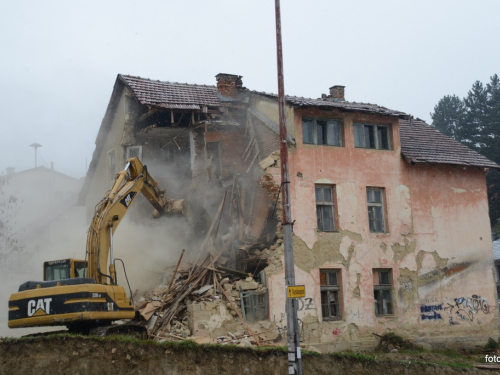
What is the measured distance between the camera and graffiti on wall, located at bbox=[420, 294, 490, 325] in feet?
68.7

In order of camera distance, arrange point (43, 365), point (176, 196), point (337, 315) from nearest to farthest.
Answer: point (43, 365)
point (337, 315)
point (176, 196)

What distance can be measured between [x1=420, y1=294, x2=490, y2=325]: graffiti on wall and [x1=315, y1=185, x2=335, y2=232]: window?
4.77m

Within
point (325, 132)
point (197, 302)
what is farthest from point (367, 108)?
point (197, 302)

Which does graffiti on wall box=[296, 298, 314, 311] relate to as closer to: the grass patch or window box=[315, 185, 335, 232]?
window box=[315, 185, 335, 232]

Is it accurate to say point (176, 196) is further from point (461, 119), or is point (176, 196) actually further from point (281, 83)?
point (461, 119)

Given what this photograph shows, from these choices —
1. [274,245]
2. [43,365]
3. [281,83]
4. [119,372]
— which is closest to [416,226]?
[274,245]

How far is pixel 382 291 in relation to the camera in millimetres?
20406

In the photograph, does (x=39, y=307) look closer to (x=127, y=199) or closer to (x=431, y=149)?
(x=127, y=199)

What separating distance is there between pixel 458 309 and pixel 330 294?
5703mm

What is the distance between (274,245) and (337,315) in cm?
330

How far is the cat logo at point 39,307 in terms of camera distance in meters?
12.7

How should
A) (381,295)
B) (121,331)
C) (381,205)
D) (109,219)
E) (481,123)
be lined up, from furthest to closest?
(481,123), (381,205), (381,295), (109,219), (121,331)

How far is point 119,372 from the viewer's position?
12641mm

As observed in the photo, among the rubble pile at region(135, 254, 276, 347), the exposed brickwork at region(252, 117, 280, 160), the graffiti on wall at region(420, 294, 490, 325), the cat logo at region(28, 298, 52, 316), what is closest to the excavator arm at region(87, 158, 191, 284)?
the cat logo at region(28, 298, 52, 316)
